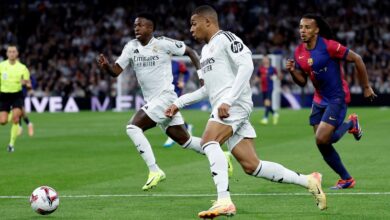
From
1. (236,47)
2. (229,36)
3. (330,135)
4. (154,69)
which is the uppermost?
(229,36)

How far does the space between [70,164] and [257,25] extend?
35.2m

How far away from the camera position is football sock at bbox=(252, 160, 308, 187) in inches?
412

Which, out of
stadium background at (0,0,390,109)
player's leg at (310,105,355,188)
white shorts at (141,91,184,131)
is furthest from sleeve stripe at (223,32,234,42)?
stadium background at (0,0,390,109)

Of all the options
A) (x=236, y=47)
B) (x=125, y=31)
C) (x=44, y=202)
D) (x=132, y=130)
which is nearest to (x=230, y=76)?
(x=236, y=47)

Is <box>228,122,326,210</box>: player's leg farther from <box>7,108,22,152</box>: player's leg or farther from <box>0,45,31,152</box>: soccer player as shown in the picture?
<box>0,45,31,152</box>: soccer player

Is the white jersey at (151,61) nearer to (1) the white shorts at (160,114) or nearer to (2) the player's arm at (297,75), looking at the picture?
(1) the white shorts at (160,114)

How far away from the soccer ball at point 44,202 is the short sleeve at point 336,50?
4.51 metres

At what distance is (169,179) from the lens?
14.7m

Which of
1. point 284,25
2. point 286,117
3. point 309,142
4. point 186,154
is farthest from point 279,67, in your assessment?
point 186,154

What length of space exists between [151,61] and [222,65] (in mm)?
4070

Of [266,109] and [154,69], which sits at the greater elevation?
[154,69]

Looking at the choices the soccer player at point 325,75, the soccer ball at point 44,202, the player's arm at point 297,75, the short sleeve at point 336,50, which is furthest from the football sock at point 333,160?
the soccer ball at point 44,202

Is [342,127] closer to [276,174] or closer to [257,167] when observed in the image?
[276,174]

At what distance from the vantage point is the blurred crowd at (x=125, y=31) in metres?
48.1
